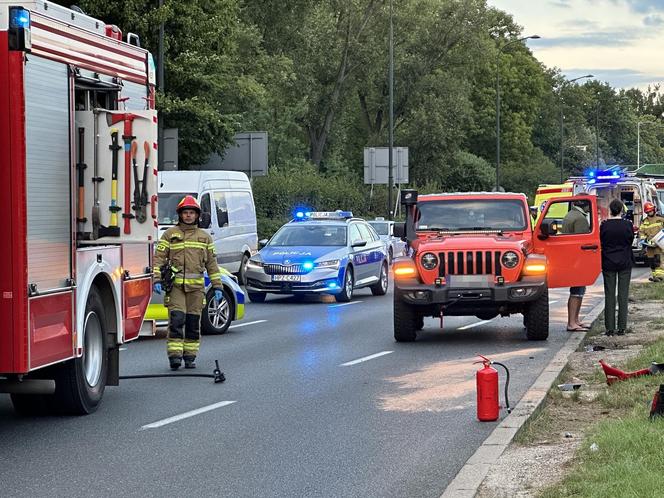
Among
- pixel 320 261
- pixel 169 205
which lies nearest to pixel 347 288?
pixel 320 261

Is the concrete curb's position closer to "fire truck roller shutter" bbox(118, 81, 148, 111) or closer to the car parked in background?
"fire truck roller shutter" bbox(118, 81, 148, 111)

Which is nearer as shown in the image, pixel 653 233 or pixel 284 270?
pixel 284 270

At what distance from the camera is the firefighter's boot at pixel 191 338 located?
14.3 m

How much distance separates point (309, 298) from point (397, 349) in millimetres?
11025

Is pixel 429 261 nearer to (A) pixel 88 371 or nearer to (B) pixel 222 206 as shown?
(A) pixel 88 371

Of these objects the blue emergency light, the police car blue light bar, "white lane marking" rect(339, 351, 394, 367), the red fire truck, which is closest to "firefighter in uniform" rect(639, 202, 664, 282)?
the police car blue light bar

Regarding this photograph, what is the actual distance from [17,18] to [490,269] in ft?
30.4

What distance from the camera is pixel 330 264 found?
25672mm

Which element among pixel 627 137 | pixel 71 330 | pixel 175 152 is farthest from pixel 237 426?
pixel 627 137

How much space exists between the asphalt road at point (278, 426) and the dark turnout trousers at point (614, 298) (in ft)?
2.69

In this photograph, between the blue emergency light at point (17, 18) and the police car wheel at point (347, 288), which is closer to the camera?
the blue emergency light at point (17, 18)

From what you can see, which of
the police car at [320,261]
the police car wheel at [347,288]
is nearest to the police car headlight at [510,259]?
the police car at [320,261]

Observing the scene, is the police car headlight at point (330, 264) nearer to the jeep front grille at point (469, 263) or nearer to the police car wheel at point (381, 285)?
the police car wheel at point (381, 285)

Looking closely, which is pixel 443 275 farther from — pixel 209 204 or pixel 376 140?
pixel 376 140
